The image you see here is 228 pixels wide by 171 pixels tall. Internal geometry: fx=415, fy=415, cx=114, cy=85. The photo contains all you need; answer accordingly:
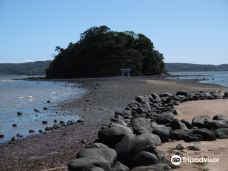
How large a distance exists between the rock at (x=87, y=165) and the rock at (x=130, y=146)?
3.28 feet

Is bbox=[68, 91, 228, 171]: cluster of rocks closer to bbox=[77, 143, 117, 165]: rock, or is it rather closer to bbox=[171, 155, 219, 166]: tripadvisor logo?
bbox=[77, 143, 117, 165]: rock

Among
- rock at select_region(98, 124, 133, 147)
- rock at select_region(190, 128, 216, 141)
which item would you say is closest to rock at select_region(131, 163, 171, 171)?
rock at select_region(98, 124, 133, 147)

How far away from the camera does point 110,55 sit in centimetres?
9450

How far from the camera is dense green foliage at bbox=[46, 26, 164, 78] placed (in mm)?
91625

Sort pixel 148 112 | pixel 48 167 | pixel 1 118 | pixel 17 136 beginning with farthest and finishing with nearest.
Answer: pixel 1 118 → pixel 148 112 → pixel 17 136 → pixel 48 167

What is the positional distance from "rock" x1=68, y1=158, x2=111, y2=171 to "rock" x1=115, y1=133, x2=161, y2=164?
1000 mm

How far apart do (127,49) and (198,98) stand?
2746 inches

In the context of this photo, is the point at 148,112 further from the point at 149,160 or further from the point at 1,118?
the point at 149,160

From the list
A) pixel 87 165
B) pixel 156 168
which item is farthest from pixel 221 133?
pixel 87 165

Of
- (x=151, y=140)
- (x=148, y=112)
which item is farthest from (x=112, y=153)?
(x=148, y=112)

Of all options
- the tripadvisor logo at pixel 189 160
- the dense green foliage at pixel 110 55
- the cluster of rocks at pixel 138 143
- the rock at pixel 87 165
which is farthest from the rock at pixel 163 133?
the dense green foliage at pixel 110 55

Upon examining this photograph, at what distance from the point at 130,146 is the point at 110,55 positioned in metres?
86.0

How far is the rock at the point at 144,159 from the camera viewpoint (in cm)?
818

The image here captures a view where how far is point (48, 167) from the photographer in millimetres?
9266
